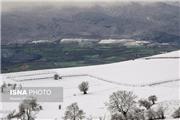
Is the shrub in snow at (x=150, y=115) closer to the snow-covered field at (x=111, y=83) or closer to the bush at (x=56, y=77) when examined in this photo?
the snow-covered field at (x=111, y=83)

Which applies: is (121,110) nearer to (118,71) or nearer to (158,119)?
(158,119)

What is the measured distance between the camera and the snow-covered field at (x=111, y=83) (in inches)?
3519

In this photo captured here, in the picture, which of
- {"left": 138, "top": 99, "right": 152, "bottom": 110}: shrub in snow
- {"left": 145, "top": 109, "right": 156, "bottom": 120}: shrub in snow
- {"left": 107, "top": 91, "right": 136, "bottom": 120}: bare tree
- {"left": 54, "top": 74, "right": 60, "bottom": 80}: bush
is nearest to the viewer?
{"left": 145, "top": 109, "right": 156, "bottom": 120}: shrub in snow

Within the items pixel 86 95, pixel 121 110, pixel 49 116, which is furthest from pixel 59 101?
pixel 121 110

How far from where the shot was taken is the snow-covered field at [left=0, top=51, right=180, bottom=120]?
89.4m

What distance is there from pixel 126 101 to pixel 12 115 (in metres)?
21.9

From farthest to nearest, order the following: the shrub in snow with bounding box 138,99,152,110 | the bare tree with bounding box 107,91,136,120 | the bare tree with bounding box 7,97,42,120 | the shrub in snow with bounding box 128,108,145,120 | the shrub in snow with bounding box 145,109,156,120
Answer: the shrub in snow with bounding box 138,99,152,110, the bare tree with bounding box 7,97,42,120, the bare tree with bounding box 107,91,136,120, the shrub in snow with bounding box 145,109,156,120, the shrub in snow with bounding box 128,108,145,120

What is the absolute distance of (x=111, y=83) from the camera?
130750 millimetres

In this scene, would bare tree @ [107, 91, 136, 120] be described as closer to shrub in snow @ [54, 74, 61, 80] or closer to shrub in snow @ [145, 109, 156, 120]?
shrub in snow @ [145, 109, 156, 120]

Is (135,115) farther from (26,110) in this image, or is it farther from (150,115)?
(26,110)

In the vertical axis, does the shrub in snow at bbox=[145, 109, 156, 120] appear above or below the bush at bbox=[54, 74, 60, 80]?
below

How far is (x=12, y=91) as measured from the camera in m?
118

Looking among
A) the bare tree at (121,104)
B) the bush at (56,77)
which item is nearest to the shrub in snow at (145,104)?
the bare tree at (121,104)

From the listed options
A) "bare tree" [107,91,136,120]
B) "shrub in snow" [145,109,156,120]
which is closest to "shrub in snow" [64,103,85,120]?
"bare tree" [107,91,136,120]
